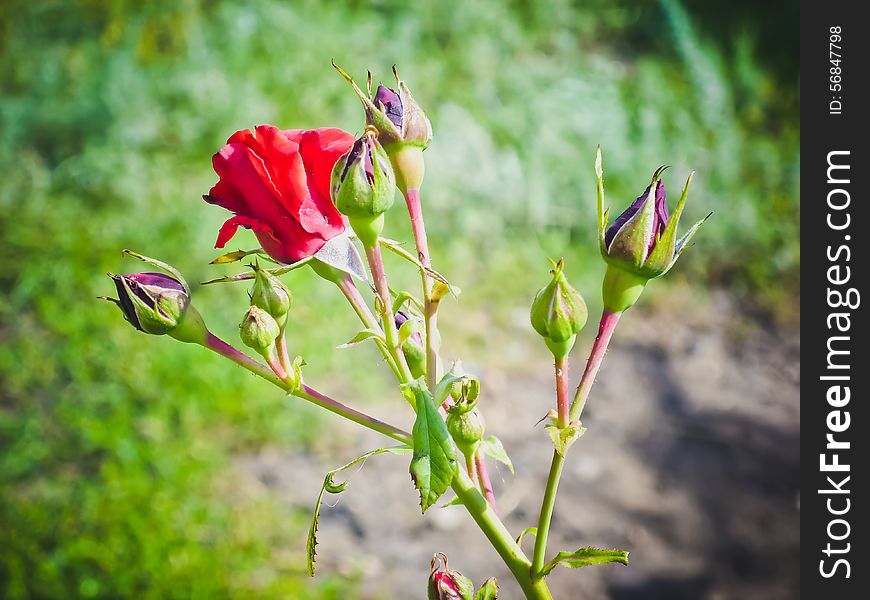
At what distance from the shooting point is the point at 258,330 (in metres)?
0.66

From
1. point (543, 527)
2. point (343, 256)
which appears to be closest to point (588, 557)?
point (543, 527)

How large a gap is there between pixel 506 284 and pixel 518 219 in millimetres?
276

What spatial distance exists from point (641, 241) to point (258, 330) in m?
0.28

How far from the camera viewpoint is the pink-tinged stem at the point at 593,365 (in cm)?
64

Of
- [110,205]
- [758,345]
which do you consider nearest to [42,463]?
[110,205]

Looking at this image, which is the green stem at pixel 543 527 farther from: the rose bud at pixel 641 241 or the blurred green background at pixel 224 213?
the blurred green background at pixel 224 213

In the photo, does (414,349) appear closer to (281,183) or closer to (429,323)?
(429,323)

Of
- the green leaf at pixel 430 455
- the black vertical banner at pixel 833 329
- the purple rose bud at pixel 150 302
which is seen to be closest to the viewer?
Result: the green leaf at pixel 430 455

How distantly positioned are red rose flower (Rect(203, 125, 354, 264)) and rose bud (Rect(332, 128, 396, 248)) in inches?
0.9

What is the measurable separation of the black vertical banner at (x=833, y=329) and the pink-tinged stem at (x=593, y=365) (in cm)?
116

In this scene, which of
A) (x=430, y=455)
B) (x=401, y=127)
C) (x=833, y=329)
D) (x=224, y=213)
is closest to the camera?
(x=430, y=455)

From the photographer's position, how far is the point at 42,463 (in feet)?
6.54

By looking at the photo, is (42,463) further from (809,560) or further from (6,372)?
(809,560)

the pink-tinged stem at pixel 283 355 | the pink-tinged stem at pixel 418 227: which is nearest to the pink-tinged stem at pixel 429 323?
the pink-tinged stem at pixel 418 227
